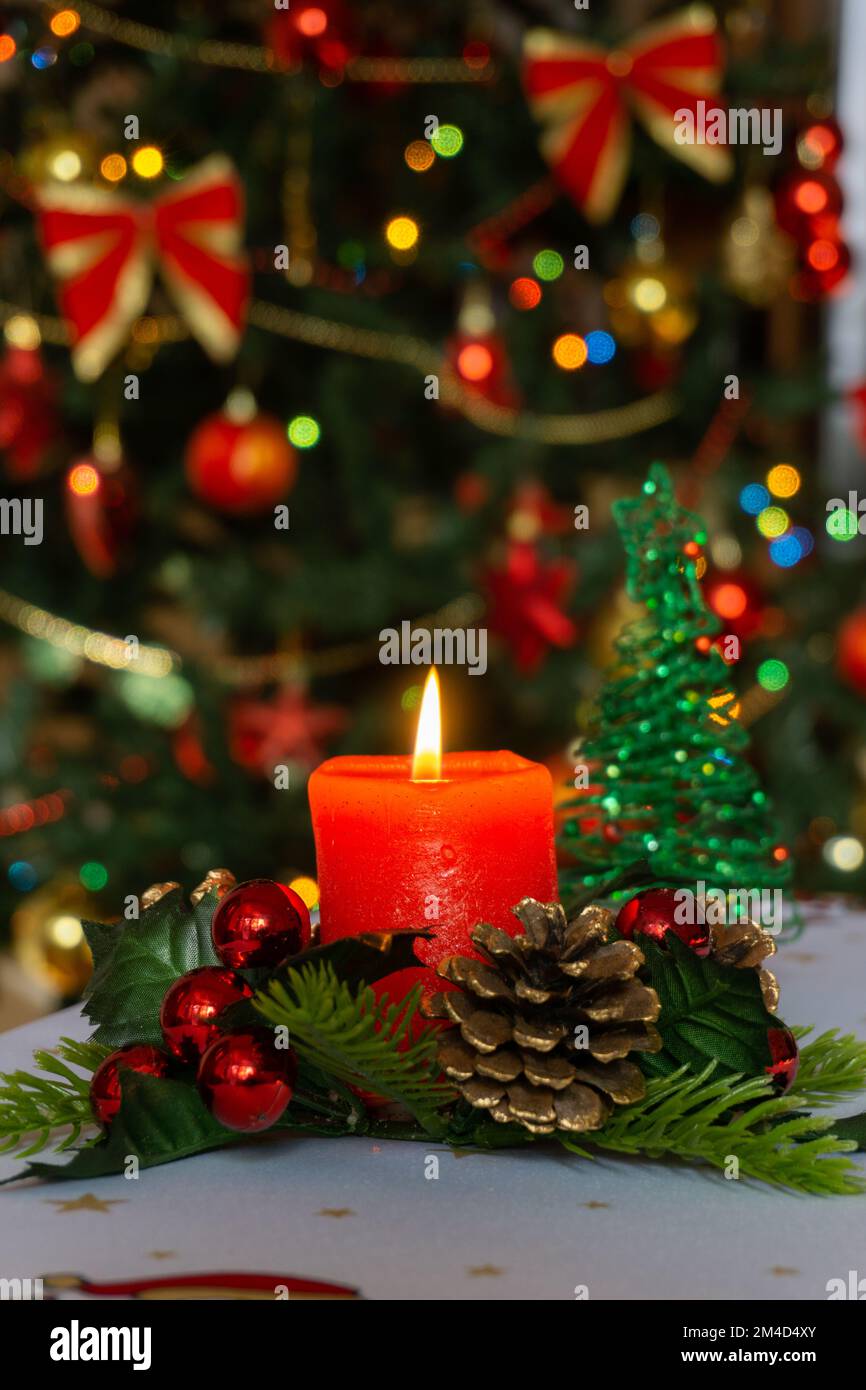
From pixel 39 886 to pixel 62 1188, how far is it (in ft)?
5.17

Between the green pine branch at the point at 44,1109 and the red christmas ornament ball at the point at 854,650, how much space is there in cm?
143

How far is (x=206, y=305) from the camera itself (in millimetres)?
1739

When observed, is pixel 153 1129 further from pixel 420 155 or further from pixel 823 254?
pixel 420 155

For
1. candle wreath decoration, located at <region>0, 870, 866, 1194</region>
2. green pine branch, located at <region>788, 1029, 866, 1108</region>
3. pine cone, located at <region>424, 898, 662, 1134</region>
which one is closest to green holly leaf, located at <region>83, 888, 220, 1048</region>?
candle wreath decoration, located at <region>0, 870, 866, 1194</region>

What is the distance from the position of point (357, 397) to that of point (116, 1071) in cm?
144

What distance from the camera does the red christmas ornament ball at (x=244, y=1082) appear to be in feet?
1.59

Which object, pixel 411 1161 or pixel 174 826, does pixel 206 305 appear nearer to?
pixel 174 826

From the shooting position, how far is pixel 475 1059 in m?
0.49

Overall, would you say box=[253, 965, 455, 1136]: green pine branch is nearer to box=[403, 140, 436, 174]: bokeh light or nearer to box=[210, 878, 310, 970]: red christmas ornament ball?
box=[210, 878, 310, 970]: red christmas ornament ball

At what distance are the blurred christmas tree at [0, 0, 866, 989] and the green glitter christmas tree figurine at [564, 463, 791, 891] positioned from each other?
104 cm

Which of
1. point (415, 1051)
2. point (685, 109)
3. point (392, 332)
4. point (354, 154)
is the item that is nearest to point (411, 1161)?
point (415, 1051)

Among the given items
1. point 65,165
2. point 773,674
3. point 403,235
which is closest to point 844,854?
point 773,674

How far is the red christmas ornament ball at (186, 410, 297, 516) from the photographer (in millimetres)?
1748

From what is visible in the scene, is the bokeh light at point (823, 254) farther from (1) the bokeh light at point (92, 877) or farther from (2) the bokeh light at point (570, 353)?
(1) the bokeh light at point (92, 877)
